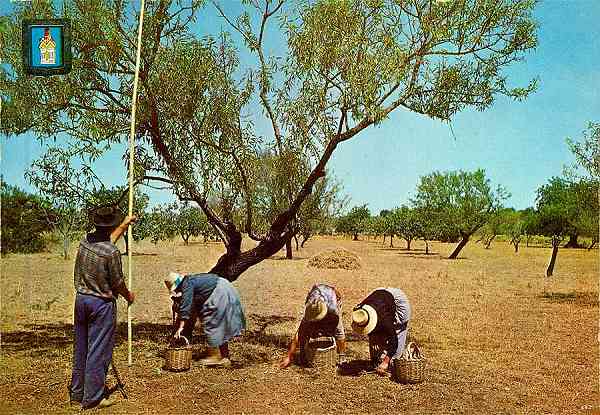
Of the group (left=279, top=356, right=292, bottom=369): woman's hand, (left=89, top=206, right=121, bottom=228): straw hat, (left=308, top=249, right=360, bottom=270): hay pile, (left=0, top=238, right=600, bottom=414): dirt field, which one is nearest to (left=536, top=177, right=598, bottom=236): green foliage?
(left=0, top=238, right=600, bottom=414): dirt field

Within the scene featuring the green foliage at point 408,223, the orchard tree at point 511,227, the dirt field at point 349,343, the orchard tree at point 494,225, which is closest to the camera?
the dirt field at point 349,343

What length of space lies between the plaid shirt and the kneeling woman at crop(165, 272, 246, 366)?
1234mm

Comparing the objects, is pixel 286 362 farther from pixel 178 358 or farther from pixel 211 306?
pixel 178 358

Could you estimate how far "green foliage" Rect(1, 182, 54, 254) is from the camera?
639 centimetres

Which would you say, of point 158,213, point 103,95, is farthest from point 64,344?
point 103,95

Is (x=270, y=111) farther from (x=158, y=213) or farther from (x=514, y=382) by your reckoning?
(x=514, y=382)

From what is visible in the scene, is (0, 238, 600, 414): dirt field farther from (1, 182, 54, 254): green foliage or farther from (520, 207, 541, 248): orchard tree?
(520, 207, 541, 248): orchard tree

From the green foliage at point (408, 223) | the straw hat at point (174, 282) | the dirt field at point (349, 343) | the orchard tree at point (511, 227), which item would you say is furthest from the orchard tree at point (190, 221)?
the orchard tree at point (511, 227)

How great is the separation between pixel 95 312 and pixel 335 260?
8.48 metres

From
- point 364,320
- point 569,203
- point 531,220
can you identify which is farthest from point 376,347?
point 531,220

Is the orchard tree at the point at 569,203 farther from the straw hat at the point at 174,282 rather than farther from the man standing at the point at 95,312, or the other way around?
the man standing at the point at 95,312

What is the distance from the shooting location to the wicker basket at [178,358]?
544 cm

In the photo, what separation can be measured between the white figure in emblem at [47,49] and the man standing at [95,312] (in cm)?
154

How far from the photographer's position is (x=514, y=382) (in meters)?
5.57
